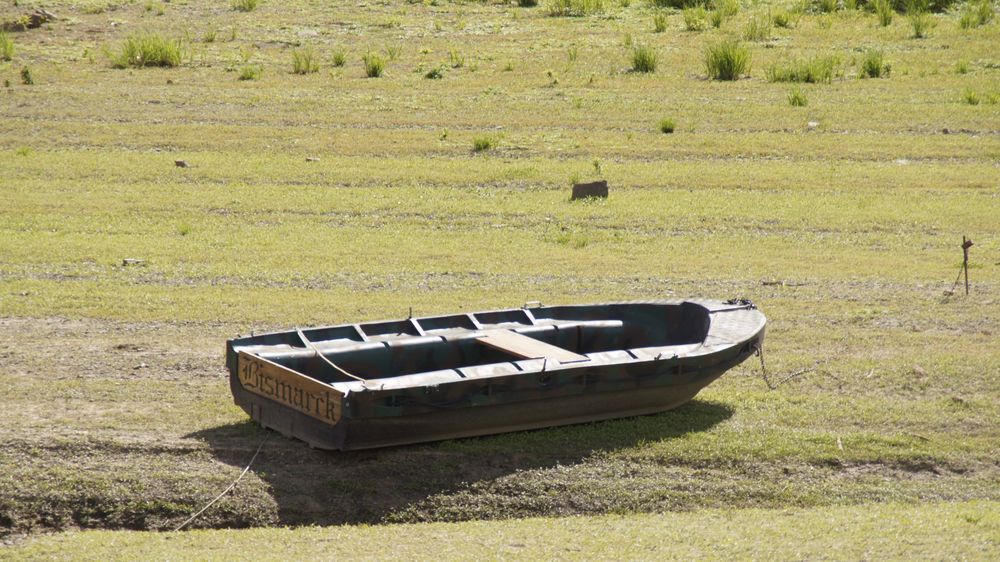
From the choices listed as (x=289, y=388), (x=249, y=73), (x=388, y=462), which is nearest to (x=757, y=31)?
(x=249, y=73)

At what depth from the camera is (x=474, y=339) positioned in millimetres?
11008

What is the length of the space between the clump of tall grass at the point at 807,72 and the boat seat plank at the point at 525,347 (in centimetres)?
1768

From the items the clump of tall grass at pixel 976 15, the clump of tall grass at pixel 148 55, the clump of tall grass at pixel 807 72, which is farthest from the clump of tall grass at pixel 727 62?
the clump of tall grass at pixel 148 55

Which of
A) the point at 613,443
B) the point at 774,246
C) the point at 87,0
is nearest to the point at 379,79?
the point at 87,0

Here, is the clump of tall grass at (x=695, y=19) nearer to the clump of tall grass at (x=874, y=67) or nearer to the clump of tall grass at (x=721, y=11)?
the clump of tall grass at (x=721, y=11)

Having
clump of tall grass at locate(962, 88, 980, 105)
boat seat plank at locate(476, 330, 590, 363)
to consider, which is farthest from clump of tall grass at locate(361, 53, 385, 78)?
boat seat plank at locate(476, 330, 590, 363)

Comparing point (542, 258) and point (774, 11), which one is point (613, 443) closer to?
point (542, 258)

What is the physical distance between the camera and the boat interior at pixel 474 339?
10406 mm

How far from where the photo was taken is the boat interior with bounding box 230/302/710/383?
10.4 metres

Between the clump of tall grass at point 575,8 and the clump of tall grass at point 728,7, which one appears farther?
the clump of tall grass at point 575,8

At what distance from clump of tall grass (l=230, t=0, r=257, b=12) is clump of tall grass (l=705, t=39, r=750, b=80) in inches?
467

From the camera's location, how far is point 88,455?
31.5 ft

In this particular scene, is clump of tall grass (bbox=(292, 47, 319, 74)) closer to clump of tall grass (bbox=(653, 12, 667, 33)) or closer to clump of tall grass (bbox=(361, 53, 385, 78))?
clump of tall grass (bbox=(361, 53, 385, 78))

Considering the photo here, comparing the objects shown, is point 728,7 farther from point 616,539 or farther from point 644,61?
point 616,539
